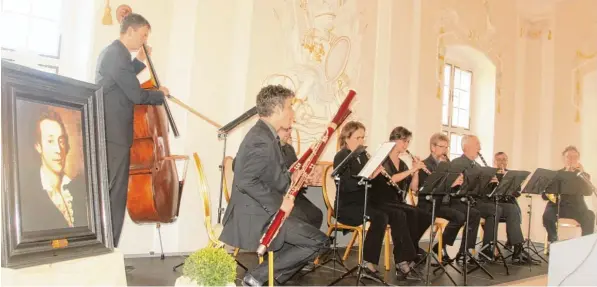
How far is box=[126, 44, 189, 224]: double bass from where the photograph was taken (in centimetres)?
345

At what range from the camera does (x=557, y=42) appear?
30.3 ft

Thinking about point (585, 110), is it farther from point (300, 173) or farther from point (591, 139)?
point (300, 173)

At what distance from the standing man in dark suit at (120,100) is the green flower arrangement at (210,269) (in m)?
1.61

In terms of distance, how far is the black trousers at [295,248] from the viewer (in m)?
3.11

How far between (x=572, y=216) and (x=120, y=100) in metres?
5.75

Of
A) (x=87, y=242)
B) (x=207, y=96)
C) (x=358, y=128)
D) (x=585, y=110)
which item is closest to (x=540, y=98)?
(x=585, y=110)

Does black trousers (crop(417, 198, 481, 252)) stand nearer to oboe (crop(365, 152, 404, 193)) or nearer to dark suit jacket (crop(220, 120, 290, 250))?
oboe (crop(365, 152, 404, 193))

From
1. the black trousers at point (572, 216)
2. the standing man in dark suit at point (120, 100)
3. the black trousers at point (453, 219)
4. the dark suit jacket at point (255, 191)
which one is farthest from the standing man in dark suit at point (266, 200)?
the black trousers at point (572, 216)

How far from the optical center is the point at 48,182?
1.45m

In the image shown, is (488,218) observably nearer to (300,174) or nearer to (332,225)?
(332,225)

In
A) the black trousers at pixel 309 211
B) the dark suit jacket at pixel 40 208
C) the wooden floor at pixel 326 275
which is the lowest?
the wooden floor at pixel 326 275

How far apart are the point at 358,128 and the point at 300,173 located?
1.49 meters

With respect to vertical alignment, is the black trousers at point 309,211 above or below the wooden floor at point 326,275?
above

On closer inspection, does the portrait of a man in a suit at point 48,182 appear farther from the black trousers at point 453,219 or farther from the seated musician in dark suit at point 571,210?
the seated musician in dark suit at point 571,210
